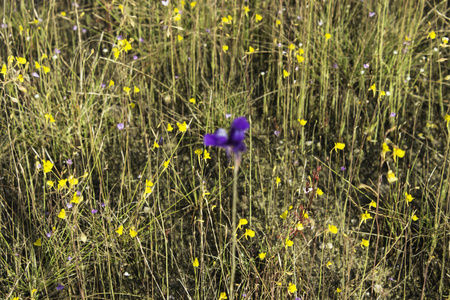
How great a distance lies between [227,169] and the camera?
204 centimetres

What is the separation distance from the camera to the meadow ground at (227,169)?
1658 mm

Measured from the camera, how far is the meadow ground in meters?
1.66

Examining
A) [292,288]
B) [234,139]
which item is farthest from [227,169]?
[234,139]

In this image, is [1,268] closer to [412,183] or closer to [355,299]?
[355,299]

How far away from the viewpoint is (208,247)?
176 cm

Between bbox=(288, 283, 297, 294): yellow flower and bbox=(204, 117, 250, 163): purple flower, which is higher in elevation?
bbox=(204, 117, 250, 163): purple flower

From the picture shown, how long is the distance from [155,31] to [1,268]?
168 centimetres

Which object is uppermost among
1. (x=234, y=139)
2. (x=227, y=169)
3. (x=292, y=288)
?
(x=234, y=139)

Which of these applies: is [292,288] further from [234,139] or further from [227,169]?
[234,139]

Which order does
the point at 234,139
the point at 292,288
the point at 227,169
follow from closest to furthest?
the point at 234,139 < the point at 292,288 < the point at 227,169

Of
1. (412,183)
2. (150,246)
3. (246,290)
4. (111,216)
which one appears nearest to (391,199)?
(412,183)

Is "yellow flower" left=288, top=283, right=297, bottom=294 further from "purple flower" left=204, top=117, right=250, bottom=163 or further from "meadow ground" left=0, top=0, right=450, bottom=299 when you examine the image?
"purple flower" left=204, top=117, right=250, bottom=163

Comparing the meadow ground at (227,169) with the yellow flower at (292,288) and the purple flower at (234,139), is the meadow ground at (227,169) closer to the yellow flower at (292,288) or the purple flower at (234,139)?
the yellow flower at (292,288)

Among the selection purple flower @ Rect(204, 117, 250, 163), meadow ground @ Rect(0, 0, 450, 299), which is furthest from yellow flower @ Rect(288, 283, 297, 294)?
purple flower @ Rect(204, 117, 250, 163)
